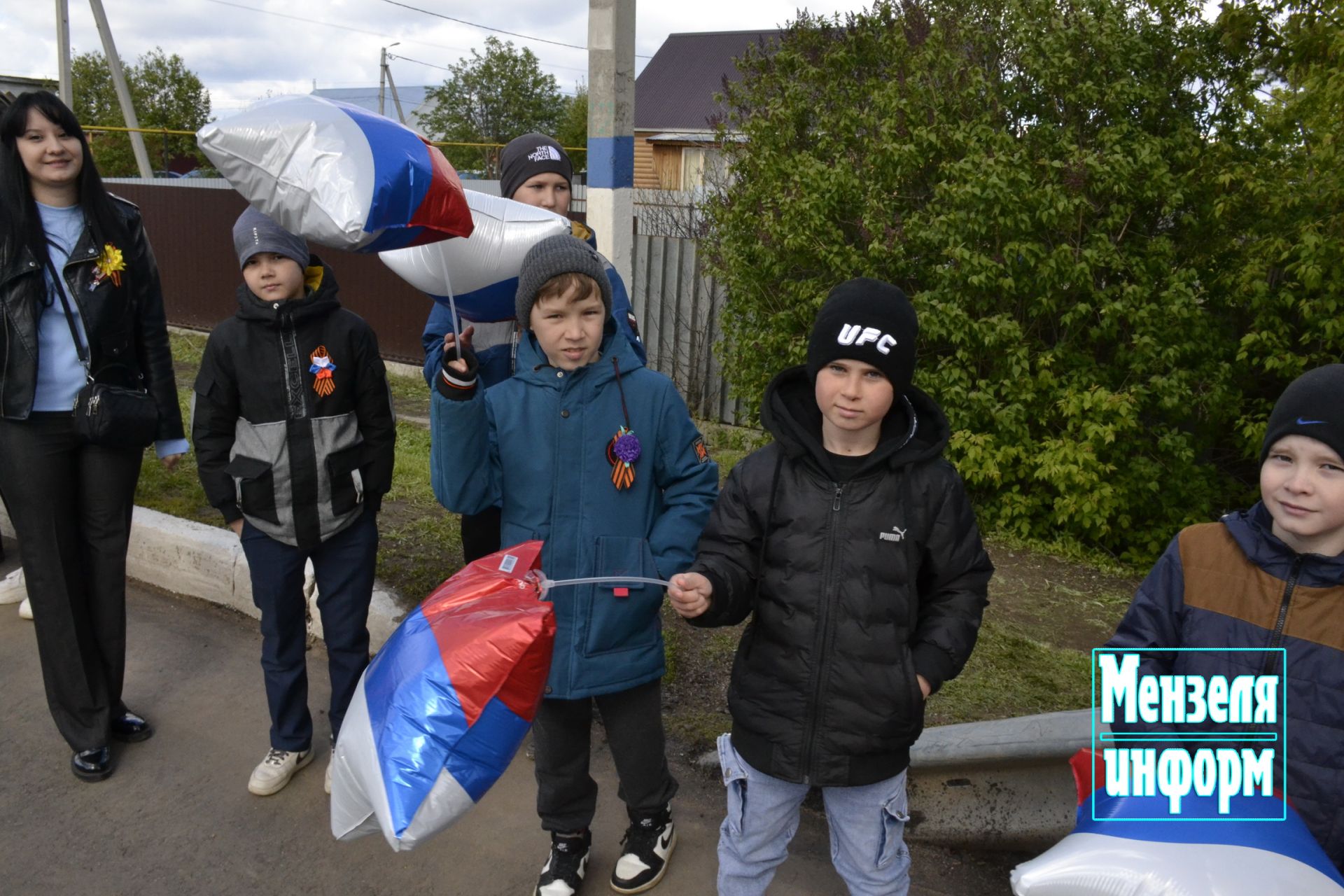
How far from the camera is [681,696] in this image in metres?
3.77

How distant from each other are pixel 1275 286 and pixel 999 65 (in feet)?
5.74

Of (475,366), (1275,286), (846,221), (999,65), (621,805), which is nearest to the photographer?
(475,366)

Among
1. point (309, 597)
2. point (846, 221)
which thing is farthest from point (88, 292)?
point (846, 221)

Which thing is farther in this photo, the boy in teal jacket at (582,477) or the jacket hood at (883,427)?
the boy in teal jacket at (582,477)

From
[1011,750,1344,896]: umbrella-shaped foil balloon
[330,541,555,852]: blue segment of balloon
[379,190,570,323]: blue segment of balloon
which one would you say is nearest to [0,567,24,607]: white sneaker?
[379,190,570,323]: blue segment of balloon

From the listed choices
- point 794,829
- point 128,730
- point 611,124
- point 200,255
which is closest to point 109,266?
point 128,730

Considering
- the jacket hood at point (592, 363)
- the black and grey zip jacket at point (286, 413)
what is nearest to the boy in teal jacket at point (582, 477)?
the jacket hood at point (592, 363)

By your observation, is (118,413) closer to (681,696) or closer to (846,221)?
(681,696)

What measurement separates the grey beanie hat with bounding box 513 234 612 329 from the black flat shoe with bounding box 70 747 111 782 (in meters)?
2.22

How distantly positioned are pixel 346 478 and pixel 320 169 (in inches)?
48.3

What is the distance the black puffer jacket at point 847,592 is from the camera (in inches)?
87.9

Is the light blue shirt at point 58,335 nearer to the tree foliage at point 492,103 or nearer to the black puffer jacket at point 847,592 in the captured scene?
the black puffer jacket at point 847,592

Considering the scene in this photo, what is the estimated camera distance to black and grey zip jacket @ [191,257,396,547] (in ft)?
10.2

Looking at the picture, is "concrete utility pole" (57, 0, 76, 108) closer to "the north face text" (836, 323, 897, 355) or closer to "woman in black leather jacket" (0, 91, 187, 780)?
"woman in black leather jacket" (0, 91, 187, 780)
